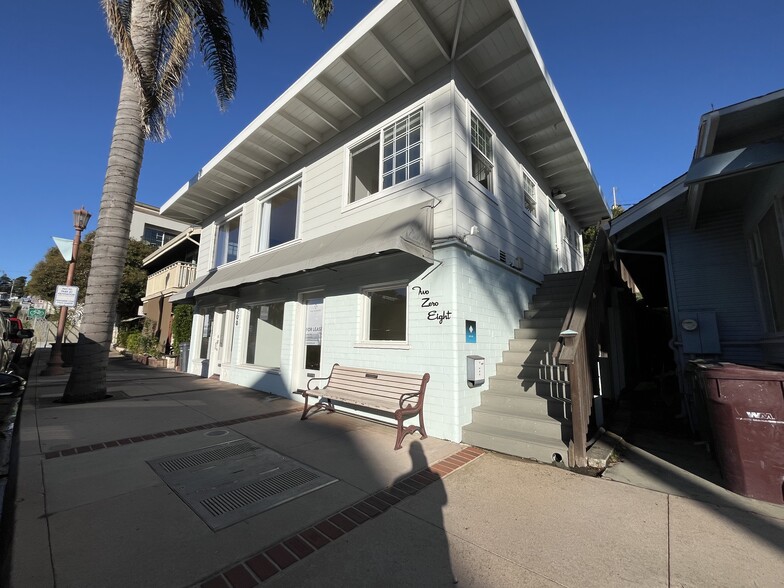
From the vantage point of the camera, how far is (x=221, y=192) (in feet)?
35.7

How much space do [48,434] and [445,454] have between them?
5.61 metres

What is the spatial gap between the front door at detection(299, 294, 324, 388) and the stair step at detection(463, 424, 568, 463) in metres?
3.79

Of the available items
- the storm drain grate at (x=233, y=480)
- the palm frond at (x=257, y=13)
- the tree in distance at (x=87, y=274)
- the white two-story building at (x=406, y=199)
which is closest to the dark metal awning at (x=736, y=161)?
the white two-story building at (x=406, y=199)

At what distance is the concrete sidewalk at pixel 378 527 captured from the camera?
222 cm

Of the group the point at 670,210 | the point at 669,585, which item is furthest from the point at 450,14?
the point at 669,585

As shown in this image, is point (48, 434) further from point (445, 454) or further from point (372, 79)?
point (372, 79)

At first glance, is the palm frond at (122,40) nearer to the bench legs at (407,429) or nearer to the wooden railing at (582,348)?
the bench legs at (407,429)

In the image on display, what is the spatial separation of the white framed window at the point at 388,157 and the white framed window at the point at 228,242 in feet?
18.4

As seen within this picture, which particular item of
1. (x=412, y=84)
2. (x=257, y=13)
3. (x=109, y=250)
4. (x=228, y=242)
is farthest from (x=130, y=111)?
(x=412, y=84)

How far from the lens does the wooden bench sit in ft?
16.0

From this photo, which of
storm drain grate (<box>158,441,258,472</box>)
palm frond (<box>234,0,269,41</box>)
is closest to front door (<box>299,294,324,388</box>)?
storm drain grate (<box>158,441,258,472</box>)

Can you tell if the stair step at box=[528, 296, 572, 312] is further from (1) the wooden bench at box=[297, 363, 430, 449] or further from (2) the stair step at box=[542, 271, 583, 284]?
(1) the wooden bench at box=[297, 363, 430, 449]

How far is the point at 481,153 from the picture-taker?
6652 mm

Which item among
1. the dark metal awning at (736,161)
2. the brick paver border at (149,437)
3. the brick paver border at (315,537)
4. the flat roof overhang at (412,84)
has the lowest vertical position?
the brick paver border at (315,537)
